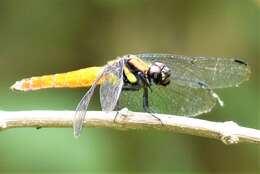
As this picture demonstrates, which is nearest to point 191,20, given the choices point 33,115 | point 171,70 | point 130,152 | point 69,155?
point 130,152

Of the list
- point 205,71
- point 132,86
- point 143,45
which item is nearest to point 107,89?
point 132,86

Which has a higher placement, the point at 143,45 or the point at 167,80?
the point at 167,80

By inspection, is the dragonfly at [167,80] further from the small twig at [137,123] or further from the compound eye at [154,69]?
the small twig at [137,123]

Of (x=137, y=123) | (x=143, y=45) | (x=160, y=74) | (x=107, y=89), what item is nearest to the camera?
(x=137, y=123)

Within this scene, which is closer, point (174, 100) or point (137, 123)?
point (137, 123)

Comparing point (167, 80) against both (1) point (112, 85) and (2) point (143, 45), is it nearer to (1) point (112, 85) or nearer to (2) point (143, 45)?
(1) point (112, 85)

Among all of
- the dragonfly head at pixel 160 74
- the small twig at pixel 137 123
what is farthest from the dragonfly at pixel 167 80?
the small twig at pixel 137 123
